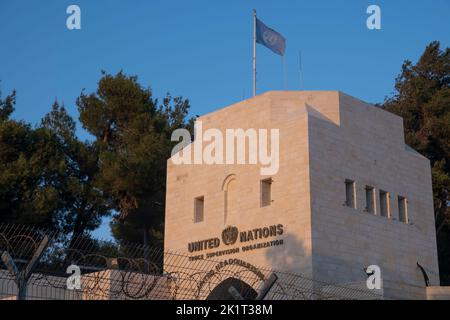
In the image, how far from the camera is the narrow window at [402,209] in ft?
83.8

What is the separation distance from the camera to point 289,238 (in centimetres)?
2225

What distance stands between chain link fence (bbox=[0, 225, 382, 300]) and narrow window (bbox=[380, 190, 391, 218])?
4823 mm

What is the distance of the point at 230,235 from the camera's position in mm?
24281

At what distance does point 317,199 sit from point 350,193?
197 cm

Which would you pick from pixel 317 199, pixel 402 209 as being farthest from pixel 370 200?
pixel 317 199

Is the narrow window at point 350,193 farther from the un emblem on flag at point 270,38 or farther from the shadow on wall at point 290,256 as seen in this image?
the un emblem on flag at point 270,38

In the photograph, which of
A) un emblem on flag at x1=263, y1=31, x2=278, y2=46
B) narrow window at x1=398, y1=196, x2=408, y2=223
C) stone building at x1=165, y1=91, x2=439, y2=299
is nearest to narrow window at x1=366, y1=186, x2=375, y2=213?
stone building at x1=165, y1=91, x2=439, y2=299

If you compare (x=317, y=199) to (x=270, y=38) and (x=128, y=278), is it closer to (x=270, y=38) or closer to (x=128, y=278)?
(x=270, y=38)

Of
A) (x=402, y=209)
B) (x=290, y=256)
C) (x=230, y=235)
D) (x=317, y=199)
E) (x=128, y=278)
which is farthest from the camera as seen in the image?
(x=402, y=209)
